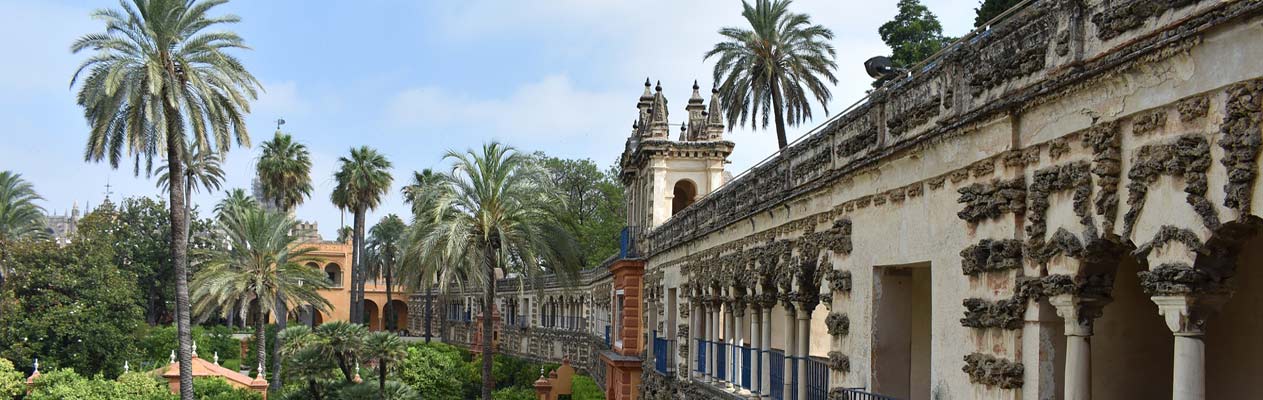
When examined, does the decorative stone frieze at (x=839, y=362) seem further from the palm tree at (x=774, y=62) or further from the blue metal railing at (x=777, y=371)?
the palm tree at (x=774, y=62)

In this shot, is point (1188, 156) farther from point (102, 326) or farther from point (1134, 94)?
point (102, 326)

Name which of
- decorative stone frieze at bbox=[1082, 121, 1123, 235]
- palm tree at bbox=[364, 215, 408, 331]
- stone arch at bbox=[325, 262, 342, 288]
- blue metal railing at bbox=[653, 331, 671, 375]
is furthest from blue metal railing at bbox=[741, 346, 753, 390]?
stone arch at bbox=[325, 262, 342, 288]

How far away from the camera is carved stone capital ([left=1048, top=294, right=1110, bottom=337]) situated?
721 cm

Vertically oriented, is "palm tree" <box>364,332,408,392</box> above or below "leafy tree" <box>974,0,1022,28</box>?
below

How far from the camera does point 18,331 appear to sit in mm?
40656

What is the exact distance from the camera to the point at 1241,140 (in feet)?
18.2

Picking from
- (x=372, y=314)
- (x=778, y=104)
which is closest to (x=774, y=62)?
(x=778, y=104)

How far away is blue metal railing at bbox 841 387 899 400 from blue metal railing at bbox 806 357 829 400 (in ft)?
4.17

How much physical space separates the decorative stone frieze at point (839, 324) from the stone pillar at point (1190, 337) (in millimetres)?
5610

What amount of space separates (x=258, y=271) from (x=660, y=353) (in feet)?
61.3

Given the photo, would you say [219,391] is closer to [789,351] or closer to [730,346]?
[730,346]

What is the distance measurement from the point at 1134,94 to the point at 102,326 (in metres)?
42.7

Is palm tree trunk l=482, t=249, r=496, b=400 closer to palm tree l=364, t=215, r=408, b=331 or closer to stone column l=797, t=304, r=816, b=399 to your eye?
stone column l=797, t=304, r=816, b=399

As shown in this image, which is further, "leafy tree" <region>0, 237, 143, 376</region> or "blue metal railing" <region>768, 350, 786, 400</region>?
"leafy tree" <region>0, 237, 143, 376</region>
